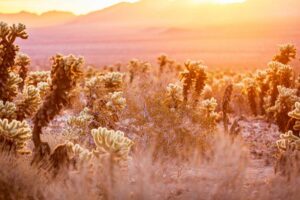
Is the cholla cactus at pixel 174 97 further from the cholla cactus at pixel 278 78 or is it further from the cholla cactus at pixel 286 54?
the cholla cactus at pixel 286 54

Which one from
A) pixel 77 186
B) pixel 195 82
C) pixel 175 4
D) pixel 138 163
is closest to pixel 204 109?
pixel 195 82

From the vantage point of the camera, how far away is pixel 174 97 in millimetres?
15359

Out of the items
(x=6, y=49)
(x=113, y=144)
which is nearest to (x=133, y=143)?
(x=113, y=144)

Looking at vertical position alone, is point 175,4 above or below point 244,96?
above

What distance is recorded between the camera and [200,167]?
984cm

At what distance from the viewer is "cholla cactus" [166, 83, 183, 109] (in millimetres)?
15113

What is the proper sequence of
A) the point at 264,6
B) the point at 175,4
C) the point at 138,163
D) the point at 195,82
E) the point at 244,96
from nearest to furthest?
the point at 138,163 < the point at 195,82 < the point at 244,96 < the point at 264,6 < the point at 175,4

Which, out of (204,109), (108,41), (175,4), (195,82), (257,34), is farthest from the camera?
(175,4)

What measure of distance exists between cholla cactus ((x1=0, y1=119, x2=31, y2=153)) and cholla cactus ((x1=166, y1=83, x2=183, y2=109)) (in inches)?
199

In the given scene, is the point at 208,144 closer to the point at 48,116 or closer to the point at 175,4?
the point at 48,116

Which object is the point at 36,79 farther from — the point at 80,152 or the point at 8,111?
the point at 80,152

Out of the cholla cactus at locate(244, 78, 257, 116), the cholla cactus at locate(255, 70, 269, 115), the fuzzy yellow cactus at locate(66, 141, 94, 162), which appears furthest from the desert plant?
the cholla cactus at locate(244, 78, 257, 116)

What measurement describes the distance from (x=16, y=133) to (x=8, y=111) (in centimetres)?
130

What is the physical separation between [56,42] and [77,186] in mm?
111435
